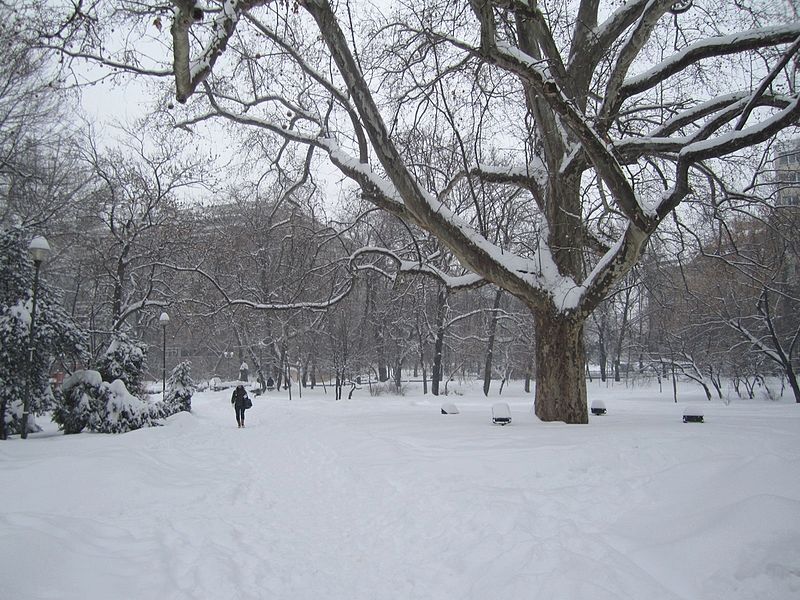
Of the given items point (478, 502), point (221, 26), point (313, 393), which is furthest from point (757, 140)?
point (313, 393)

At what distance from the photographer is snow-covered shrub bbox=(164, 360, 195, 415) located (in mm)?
16903

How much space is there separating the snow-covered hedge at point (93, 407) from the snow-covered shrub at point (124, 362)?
92 centimetres

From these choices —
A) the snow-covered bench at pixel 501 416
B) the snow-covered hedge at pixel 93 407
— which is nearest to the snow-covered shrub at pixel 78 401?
the snow-covered hedge at pixel 93 407

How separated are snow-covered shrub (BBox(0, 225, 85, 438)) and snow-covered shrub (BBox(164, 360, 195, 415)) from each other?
4702mm

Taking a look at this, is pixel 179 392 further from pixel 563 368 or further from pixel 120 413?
pixel 563 368

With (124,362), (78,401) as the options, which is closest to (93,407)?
(78,401)

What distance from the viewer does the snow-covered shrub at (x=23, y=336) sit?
10938 mm

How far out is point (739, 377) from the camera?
22.8 meters

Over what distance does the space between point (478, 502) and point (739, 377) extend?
2435 centimetres

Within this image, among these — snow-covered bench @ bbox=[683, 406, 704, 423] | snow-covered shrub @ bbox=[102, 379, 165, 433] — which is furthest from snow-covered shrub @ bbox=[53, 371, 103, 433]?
snow-covered bench @ bbox=[683, 406, 704, 423]

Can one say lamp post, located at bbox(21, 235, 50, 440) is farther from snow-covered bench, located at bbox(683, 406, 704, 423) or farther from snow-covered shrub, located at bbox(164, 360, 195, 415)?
snow-covered bench, located at bbox(683, 406, 704, 423)

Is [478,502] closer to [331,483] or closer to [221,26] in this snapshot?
[331,483]

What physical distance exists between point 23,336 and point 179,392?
6.77 metres

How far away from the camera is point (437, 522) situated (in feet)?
14.5
